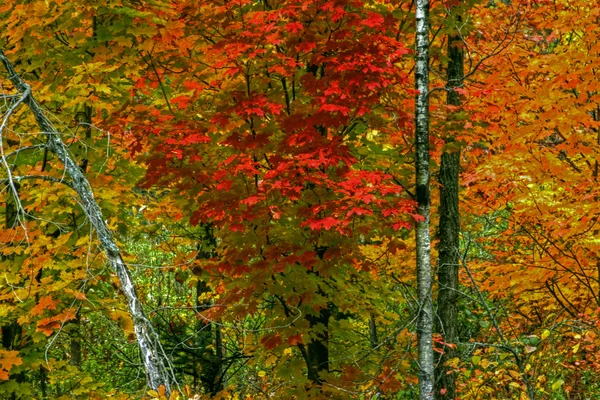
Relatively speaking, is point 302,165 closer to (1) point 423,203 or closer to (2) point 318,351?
(1) point 423,203


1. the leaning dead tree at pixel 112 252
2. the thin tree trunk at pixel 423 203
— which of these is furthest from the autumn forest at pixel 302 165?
the leaning dead tree at pixel 112 252

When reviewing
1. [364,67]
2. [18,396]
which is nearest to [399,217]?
[364,67]

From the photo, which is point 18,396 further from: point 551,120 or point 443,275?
point 551,120

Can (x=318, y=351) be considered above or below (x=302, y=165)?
below

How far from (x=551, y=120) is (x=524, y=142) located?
900 millimetres

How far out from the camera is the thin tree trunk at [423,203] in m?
6.72

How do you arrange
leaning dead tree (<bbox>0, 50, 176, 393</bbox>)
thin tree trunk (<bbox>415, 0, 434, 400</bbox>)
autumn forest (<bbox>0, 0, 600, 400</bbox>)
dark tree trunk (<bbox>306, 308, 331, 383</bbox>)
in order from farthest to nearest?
1. dark tree trunk (<bbox>306, 308, 331, 383</bbox>)
2. autumn forest (<bbox>0, 0, 600, 400</bbox>)
3. thin tree trunk (<bbox>415, 0, 434, 400</bbox>)
4. leaning dead tree (<bbox>0, 50, 176, 393</bbox>)

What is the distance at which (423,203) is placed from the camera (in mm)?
6832

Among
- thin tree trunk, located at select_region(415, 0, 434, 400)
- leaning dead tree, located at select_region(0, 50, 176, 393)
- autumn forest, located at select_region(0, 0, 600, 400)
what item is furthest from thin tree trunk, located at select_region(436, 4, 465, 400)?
leaning dead tree, located at select_region(0, 50, 176, 393)

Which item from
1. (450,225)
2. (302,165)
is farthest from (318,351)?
(302,165)

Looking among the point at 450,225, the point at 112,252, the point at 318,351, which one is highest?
the point at 112,252

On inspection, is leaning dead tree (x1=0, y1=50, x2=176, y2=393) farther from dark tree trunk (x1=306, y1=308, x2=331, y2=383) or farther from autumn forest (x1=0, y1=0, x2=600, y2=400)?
dark tree trunk (x1=306, y1=308, x2=331, y2=383)

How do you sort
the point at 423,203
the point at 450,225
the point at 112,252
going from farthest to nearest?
the point at 450,225
the point at 423,203
the point at 112,252

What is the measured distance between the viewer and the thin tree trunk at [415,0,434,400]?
672 centimetres
